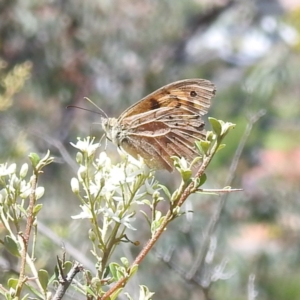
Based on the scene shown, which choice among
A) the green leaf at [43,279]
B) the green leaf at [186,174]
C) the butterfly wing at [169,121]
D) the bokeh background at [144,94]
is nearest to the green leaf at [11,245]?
the green leaf at [43,279]

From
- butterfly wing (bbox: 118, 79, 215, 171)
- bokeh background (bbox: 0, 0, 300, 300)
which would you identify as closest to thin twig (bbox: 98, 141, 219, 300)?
butterfly wing (bbox: 118, 79, 215, 171)

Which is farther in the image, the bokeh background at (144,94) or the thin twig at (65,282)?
the bokeh background at (144,94)

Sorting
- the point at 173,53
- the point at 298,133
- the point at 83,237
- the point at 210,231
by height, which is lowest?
the point at 298,133

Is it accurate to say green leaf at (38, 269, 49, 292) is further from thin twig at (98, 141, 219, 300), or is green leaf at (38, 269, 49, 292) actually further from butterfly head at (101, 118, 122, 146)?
butterfly head at (101, 118, 122, 146)

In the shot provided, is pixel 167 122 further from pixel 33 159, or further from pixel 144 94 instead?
pixel 144 94

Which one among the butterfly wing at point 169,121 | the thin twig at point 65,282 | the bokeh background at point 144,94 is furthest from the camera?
the bokeh background at point 144,94

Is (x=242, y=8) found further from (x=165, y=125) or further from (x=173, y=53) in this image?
(x=165, y=125)

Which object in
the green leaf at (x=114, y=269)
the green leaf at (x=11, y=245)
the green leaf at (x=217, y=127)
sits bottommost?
the green leaf at (x=114, y=269)

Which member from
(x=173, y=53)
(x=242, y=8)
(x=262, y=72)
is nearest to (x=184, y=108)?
(x=262, y=72)

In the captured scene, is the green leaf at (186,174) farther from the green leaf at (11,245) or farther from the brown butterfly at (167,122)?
the brown butterfly at (167,122)
